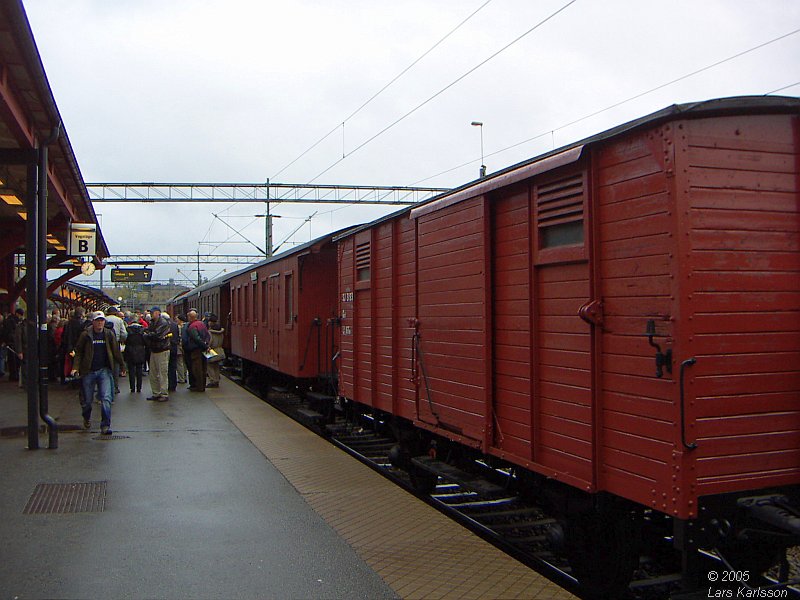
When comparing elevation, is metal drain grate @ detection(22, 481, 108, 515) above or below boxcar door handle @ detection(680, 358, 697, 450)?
below

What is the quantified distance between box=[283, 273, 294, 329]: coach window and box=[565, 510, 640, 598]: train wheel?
8.27 meters

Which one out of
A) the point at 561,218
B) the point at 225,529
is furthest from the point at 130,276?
the point at 561,218

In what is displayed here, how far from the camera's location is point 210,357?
16547mm

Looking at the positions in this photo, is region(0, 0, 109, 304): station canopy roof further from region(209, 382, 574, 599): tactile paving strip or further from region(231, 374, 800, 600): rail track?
region(231, 374, 800, 600): rail track

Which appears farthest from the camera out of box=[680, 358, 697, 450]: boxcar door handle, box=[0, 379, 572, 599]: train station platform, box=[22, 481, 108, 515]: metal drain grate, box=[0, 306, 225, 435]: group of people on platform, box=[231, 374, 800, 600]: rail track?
box=[0, 306, 225, 435]: group of people on platform

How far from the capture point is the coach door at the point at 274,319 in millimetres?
13758

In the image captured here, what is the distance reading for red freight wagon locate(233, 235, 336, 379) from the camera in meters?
12.1

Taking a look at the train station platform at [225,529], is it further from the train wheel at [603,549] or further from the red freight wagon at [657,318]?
the red freight wagon at [657,318]

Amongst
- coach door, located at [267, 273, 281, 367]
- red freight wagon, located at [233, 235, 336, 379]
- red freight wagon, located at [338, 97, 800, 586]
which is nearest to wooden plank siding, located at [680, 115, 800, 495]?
red freight wagon, located at [338, 97, 800, 586]

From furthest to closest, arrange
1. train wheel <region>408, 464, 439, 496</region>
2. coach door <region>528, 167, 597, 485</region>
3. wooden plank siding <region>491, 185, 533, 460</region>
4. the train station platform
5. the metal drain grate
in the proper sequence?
train wheel <region>408, 464, 439, 496</region>, the metal drain grate, wooden plank siding <region>491, 185, 533, 460</region>, the train station platform, coach door <region>528, 167, 597, 485</region>

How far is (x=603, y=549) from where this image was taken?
4.82 metres

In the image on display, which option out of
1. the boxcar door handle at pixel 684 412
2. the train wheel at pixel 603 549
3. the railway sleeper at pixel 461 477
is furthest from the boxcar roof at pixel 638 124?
the railway sleeper at pixel 461 477

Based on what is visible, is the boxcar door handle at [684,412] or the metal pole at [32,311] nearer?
the boxcar door handle at [684,412]

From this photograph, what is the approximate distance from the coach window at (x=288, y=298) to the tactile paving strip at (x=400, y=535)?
11.7ft
